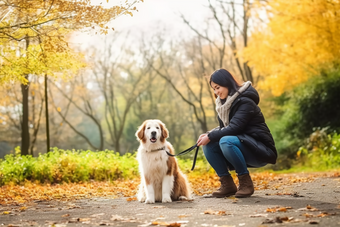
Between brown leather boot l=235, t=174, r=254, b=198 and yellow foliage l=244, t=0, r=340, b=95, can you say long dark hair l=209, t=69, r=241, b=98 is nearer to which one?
brown leather boot l=235, t=174, r=254, b=198

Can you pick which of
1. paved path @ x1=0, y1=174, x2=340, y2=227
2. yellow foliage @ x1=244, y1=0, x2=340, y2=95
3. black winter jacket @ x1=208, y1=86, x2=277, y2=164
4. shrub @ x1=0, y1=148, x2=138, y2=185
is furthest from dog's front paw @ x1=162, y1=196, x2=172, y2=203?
yellow foliage @ x1=244, y1=0, x2=340, y2=95

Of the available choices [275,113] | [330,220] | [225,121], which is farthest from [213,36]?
[330,220]

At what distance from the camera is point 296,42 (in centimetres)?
1407

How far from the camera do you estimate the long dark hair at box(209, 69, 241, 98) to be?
4.93 meters

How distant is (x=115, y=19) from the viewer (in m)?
7.29

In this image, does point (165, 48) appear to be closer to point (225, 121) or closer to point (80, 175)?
point (80, 175)

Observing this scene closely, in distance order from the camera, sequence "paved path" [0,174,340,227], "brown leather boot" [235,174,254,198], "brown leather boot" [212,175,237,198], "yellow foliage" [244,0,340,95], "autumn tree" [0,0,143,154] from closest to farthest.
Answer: "paved path" [0,174,340,227]
"brown leather boot" [235,174,254,198]
"brown leather boot" [212,175,237,198]
"autumn tree" [0,0,143,154]
"yellow foliage" [244,0,340,95]

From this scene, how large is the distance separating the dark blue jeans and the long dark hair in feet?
2.03

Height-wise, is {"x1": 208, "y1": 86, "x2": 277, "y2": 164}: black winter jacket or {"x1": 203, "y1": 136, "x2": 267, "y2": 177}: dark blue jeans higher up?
{"x1": 208, "y1": 86, "x2": 277, "y2": 164}: black winter jacket

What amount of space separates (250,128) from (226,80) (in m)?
0.67

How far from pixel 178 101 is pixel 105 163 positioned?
79.0 feet

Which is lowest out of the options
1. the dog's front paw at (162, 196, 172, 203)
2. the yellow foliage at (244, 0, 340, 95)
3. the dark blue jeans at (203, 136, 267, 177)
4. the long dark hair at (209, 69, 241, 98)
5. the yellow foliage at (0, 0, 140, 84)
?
the dog's front paw at (162, 196, 172, 203)

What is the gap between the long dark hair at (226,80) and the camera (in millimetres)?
4934

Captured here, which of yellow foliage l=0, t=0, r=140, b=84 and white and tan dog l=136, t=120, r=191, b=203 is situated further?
yellow foliage l=0, t=0, r=140, b=84
